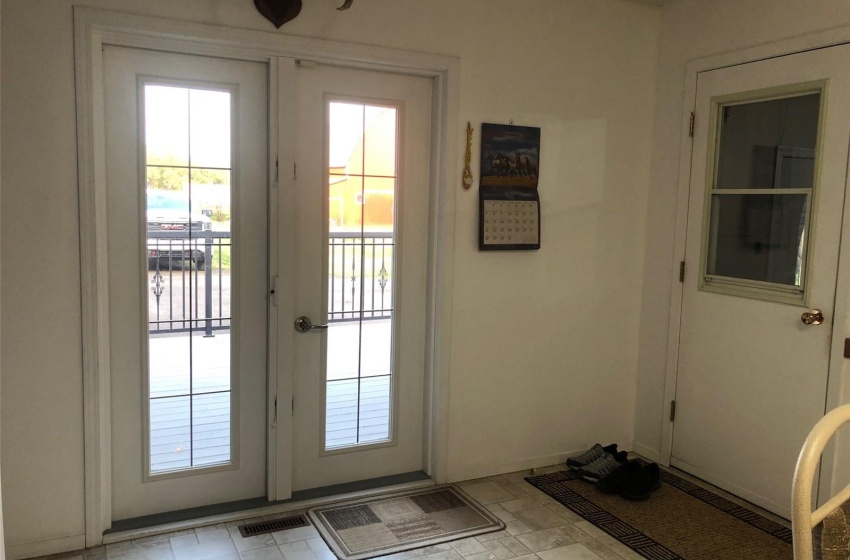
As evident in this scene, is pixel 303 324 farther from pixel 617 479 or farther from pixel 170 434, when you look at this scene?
pixel 617 479

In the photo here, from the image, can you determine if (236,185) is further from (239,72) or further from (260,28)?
(260,28)

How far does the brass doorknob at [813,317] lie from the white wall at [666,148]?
77 centimetres

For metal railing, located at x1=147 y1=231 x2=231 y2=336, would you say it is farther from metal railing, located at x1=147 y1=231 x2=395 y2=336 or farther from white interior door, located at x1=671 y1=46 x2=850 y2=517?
white interior door, located at x1=671 y1=46 x2=850 y2=517

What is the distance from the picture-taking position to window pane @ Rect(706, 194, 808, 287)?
3045 millimetres

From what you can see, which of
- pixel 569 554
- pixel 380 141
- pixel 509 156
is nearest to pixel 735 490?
pixel 569 554

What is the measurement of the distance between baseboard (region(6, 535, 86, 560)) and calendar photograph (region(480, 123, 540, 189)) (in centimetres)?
230

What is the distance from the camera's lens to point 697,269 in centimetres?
348

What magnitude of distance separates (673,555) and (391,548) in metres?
1.13

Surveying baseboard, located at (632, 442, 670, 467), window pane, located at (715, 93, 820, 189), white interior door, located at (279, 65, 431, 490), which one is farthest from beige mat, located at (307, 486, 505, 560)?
window pane, located at (715, 93, 820, 189)

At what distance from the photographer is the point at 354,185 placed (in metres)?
3.13

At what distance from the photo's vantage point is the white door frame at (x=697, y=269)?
9.31 ft

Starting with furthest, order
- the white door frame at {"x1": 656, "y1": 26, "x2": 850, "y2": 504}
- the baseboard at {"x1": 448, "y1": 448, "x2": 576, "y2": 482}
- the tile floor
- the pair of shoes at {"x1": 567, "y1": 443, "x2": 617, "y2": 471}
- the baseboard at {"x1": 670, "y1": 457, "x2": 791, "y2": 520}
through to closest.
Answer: the pair of shoes at {"x1": 567, "y1": 443, "x2": 617, "y2": 471}, the baseboard at {"x1": 448, "y1": 448, "x2": 576, "y2": 482}, the baseboard at {"x1": 670, "y1": 457, "x2": 791, "y2": 520}, the white door frame at {"x1": 656, "y1": 26, "x2": 850, "y2": 504}, the tile floor

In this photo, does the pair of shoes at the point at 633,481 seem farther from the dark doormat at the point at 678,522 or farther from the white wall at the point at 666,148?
the white wall at the point at 666,148

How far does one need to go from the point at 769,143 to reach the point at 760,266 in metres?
0.57
